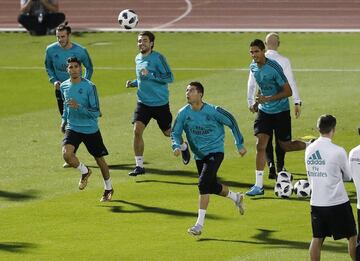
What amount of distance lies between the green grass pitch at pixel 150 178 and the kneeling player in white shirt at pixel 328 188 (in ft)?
4.36

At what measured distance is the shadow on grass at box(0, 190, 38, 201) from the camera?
21438 millimetres

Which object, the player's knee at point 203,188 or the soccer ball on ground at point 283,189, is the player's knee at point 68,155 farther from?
the soccer ball on ground at point 283,189

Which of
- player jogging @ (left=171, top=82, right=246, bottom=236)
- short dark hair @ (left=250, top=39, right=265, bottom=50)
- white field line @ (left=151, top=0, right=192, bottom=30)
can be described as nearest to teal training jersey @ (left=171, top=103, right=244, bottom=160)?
player jogging @ (left=171, top=82, right=246, bottom=236)

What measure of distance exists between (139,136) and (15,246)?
5.66m

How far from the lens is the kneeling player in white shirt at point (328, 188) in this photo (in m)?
15.3

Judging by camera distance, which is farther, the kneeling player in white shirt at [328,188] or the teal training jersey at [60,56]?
the teal training jersey at [60,56]

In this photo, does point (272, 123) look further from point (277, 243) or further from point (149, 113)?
point (277, 243)

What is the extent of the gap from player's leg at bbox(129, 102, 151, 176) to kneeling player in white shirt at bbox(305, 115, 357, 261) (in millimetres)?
7980

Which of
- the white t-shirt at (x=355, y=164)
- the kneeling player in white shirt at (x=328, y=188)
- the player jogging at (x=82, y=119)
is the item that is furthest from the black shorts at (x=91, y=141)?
the white t-shirt at (x=355, y=164)

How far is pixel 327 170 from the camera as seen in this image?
50.4 ft

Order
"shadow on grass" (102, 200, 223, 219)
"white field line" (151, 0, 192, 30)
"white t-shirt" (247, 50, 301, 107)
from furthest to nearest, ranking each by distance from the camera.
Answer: "white field line" (151, 0, 192, 30)
"white t-shirt" (247, 50, 301, 107)
"shadow on grass" (102, 200, 223, 219)

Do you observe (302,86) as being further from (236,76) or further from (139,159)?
(139,159)

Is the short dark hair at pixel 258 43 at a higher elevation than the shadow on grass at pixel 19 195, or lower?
higher

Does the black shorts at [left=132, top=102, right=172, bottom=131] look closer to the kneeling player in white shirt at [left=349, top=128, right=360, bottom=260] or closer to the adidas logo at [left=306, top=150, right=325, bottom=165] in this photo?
the adidas logo at [left=306, top=150, right=325, bottom=165]
